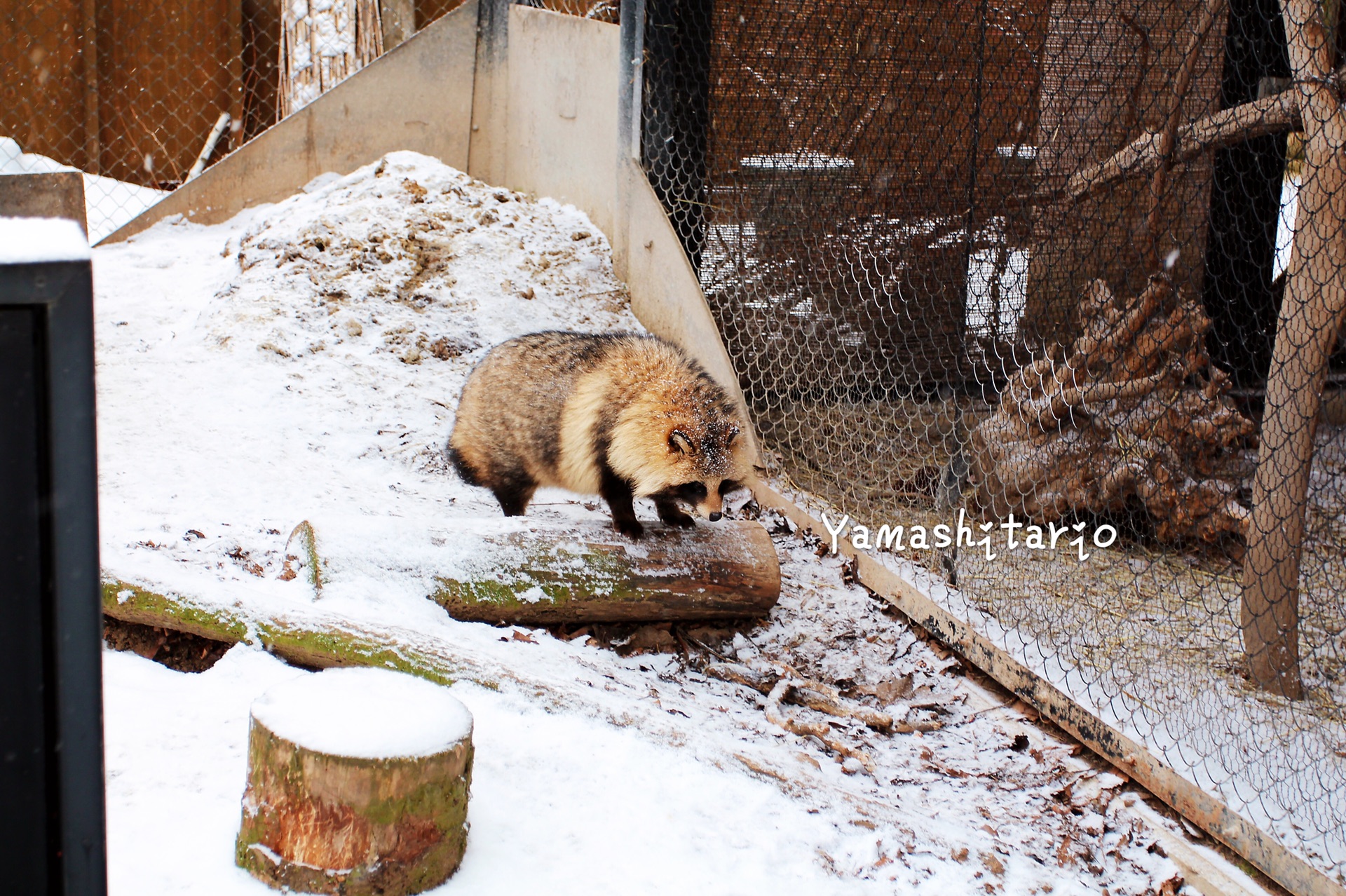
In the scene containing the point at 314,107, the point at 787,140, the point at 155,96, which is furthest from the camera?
the point at 155,96

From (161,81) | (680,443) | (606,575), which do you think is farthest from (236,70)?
(606,575)

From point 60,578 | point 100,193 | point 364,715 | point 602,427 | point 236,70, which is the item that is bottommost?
point 364,715

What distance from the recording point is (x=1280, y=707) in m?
3.24

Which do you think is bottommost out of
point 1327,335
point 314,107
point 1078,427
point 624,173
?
point 1078,427

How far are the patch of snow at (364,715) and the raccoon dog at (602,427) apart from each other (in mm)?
1586

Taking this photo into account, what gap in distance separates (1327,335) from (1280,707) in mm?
1131

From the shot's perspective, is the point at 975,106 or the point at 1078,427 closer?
the point at 975,106

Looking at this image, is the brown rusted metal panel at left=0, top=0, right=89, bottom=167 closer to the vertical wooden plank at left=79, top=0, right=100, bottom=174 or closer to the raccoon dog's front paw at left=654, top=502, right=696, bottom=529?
the vertical wooden plank at left=79, top=0, right=100, bottom=174

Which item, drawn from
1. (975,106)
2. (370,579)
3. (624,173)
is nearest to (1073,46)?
(975,106)

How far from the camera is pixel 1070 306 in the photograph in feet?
14.4

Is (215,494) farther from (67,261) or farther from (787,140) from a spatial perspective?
(67,261)

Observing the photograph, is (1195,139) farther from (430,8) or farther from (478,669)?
(430,8)

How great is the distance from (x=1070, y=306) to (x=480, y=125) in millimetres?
4439

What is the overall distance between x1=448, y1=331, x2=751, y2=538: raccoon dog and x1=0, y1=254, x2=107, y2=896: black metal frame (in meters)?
2.76
